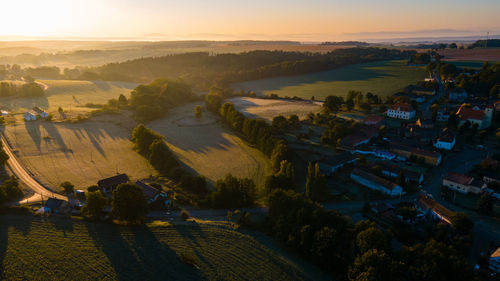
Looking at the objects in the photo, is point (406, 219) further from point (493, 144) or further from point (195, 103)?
point (195, 103)

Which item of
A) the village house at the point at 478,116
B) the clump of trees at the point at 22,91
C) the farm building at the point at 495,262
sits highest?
the clump of trees at the point at 22,91

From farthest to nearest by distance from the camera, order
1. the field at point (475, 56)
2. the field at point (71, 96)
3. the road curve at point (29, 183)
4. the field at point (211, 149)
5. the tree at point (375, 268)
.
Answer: the field at point (475, 56) < the field at point (71, 96) < the field at point (211, 149) < the road curve at point (29, 183) < the tree at point (375, 268)

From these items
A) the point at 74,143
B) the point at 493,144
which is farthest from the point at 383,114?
the point at 74,143

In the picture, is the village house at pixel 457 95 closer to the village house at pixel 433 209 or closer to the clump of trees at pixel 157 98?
the village house at pixel 433 209

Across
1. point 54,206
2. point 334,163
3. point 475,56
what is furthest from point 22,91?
point 475,56

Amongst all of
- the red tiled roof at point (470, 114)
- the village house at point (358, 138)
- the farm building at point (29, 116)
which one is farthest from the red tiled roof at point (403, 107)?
the farm building at point (29, 116)

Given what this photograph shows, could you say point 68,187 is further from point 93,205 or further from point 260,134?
point 260,134

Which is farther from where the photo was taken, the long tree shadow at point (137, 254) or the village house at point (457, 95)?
the village house at point (457, 95)
